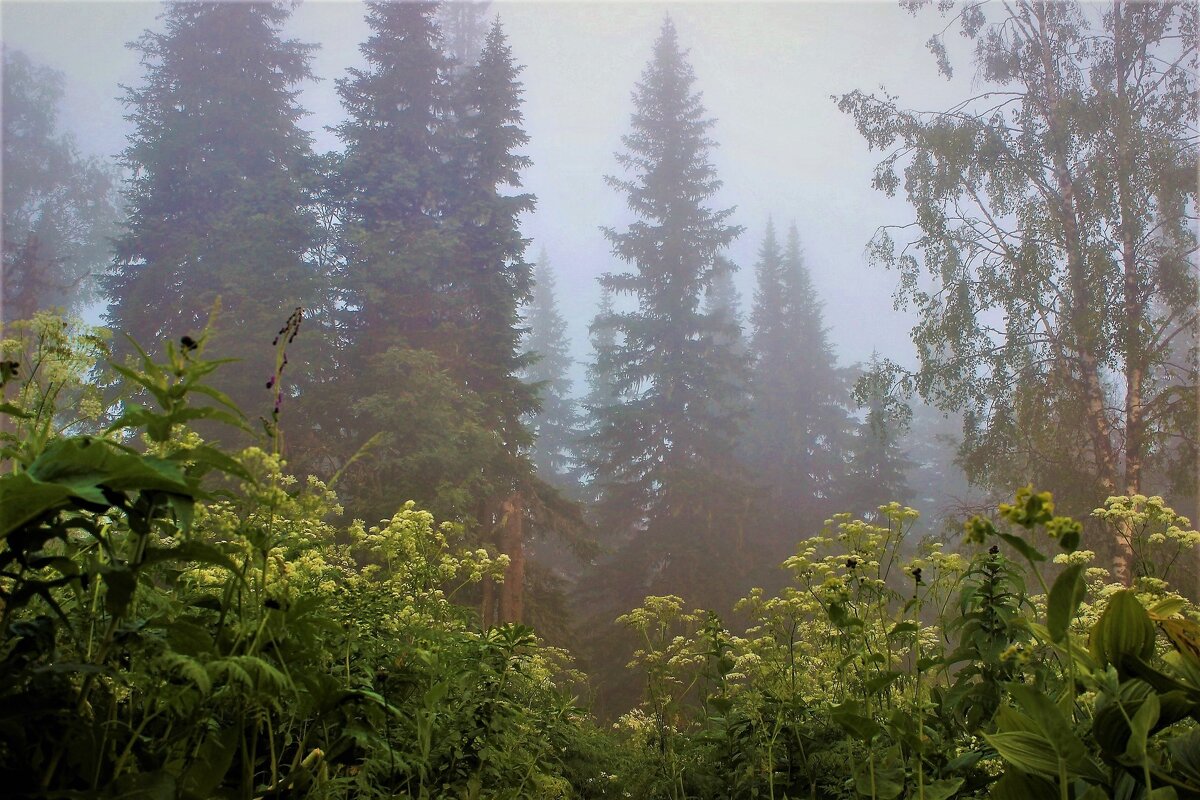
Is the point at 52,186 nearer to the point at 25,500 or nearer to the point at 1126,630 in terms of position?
the point at 25,500

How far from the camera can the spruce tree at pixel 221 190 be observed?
8.84 metres

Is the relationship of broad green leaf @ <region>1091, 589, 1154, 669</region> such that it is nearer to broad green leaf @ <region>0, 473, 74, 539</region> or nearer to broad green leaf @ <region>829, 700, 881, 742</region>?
broad green leaf @ <region>829, 700, 881, 742</region>

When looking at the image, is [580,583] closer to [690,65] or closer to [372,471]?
[372,471]

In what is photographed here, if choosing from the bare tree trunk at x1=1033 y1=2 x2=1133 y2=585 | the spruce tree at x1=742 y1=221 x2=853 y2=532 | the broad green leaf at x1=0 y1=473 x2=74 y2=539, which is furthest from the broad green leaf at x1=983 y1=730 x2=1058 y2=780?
the spruce tree at x1=742 y1=221 x2=853 y2=532

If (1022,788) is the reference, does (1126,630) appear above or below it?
above

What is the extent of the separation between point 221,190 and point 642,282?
8034 millimetres

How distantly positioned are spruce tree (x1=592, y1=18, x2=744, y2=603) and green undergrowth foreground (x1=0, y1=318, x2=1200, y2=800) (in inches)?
368

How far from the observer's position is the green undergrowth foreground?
3.02 feet

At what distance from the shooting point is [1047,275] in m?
7.80

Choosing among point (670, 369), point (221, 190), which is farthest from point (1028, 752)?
point (670, 369)

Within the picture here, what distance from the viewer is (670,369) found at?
44.1ft

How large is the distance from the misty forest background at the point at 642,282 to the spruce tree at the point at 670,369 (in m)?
0.07

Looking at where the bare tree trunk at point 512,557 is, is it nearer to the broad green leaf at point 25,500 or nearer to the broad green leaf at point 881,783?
the broad green leaf at point 881,783

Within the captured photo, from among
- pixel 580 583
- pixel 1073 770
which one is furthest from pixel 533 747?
pixel 580 583
